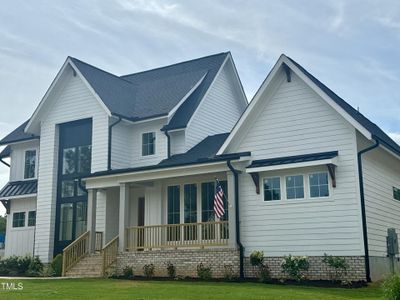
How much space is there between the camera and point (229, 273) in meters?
18.2

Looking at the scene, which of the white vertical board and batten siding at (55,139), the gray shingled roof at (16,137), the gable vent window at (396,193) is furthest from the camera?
the gray shingled roof at (16,137)

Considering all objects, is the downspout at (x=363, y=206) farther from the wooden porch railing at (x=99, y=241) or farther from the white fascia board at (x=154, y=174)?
the wooden porch railing at (x=99, y=241)

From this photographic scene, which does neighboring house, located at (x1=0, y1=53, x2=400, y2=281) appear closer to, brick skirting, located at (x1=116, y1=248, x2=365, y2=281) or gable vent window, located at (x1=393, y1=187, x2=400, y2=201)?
brick skirting, located at (x1=116, y1=248, x2=365, y2=281)

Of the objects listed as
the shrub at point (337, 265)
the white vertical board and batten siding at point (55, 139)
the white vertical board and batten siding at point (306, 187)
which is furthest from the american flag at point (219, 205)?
the white vertical board and batten siding at point (55, 139)

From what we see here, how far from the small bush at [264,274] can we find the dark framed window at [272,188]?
2.33 m

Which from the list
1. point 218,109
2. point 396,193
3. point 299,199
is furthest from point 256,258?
point 218,109

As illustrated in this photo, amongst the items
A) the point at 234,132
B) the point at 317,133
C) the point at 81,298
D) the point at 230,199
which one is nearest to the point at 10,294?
the point at 81,298

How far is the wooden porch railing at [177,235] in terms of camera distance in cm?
1973

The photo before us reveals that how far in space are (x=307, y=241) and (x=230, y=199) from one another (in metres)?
3.07

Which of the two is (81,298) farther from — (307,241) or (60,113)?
(60,113)

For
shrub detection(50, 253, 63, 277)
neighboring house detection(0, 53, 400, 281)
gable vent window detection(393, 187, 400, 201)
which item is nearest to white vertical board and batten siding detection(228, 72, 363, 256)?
neighboring house detection(0, 53, 400, 281)

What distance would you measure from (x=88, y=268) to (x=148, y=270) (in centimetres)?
314

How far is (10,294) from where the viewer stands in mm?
13914

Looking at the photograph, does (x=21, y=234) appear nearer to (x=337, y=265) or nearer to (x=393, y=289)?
(x=337, y=265)
